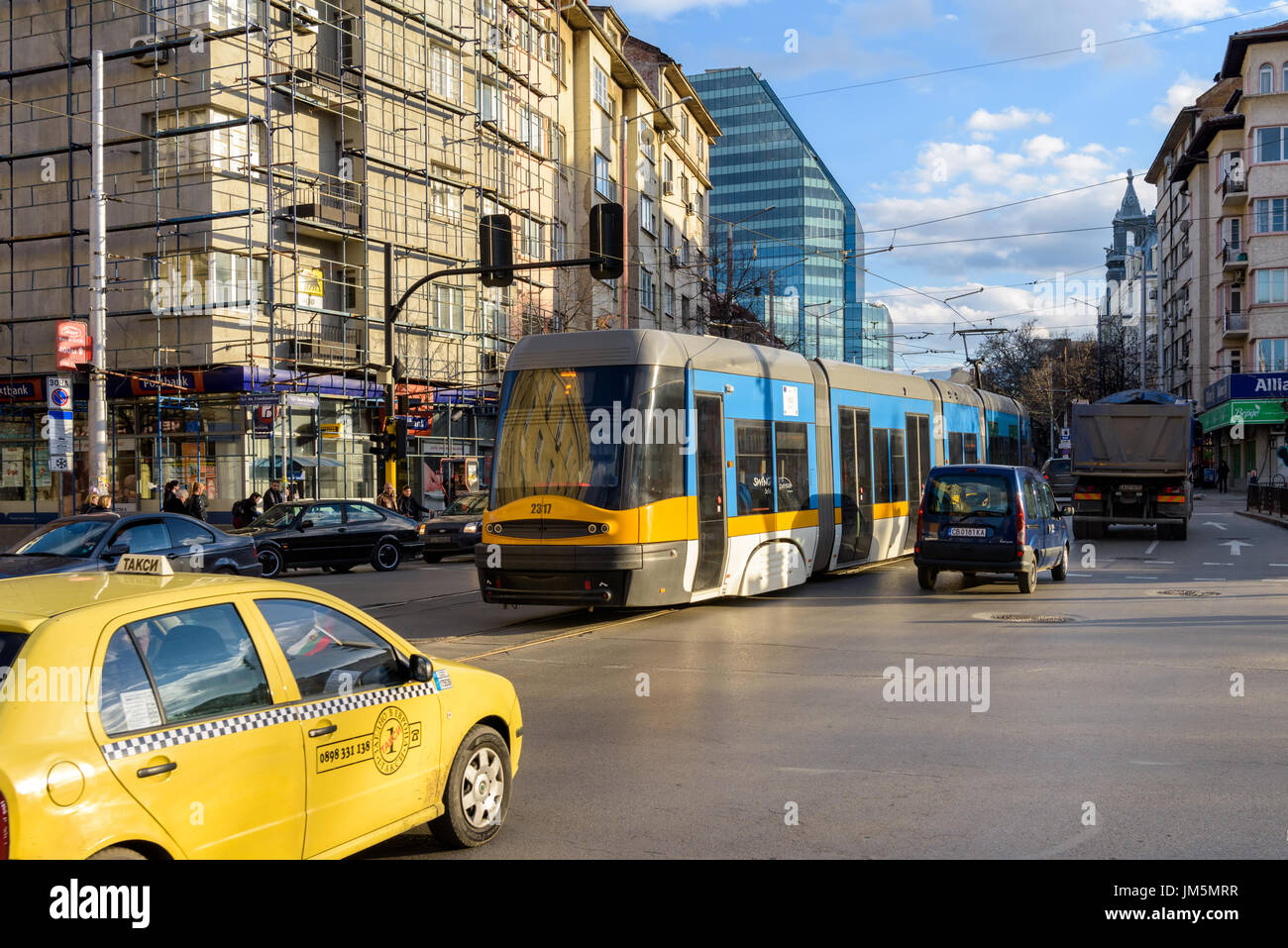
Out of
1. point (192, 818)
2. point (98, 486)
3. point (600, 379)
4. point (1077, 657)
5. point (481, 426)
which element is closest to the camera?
point (192, 818)

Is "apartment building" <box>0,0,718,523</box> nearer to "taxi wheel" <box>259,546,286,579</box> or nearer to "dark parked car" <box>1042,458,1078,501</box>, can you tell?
"taxi wheel" <box>259,546,286,579</box>

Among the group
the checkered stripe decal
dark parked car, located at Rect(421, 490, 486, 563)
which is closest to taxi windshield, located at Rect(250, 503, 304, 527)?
dark parked car, located at Rect(421, 490, 486, 563)

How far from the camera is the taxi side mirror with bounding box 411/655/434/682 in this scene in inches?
218

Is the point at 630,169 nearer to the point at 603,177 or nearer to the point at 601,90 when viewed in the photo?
the point at 603,177

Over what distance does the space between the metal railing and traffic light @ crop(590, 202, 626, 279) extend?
23909 mm

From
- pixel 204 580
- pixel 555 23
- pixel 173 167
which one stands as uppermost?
pixel 555 23

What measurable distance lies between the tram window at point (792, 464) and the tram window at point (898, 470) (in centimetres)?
420

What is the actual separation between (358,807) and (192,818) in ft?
3.04

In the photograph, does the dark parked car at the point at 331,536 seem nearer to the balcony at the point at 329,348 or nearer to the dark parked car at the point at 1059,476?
the balcony at the point at 329,348

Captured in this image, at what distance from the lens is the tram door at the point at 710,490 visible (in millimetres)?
14320
